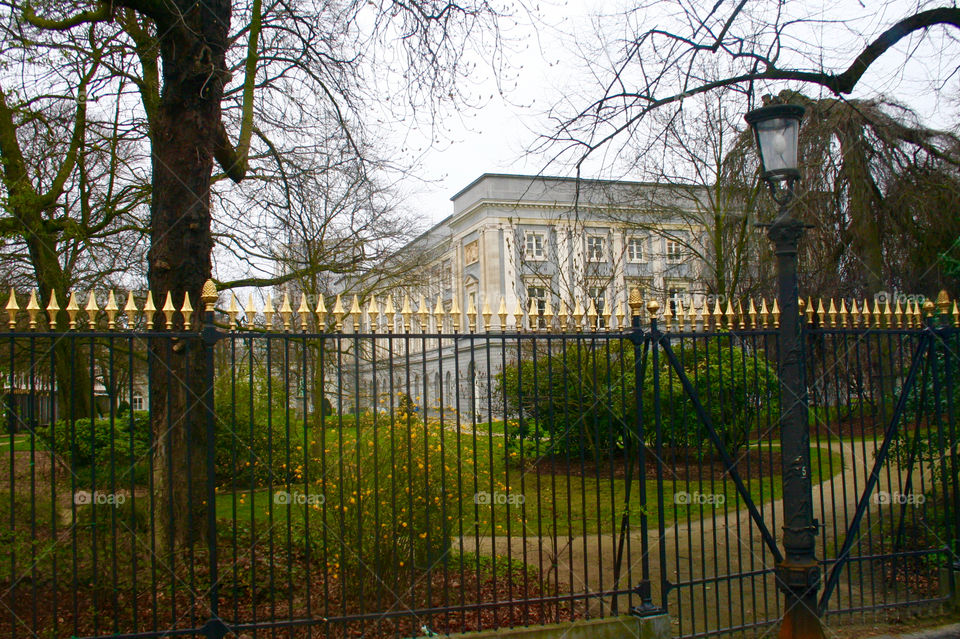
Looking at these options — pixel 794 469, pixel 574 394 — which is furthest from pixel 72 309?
pixel 574 394

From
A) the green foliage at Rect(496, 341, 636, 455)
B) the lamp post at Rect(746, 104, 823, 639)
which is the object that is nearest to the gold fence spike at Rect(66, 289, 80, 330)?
the lamp post at Rect(746, 104, 823, 639)

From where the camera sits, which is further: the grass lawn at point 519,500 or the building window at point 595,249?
the building window at point 595,249

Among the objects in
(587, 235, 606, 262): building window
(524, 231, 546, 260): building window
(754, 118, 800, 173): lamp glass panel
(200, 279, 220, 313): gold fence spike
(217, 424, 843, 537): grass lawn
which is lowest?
(217, 424, 843, 537): grass lawn

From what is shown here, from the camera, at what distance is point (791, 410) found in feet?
17.1

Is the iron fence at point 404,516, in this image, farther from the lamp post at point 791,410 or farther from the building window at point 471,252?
the building window at point 471,252

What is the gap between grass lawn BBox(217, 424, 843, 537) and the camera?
5449 millimetres

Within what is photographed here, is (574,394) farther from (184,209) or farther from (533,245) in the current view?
(184,209)

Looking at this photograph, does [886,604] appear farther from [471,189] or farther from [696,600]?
[471,189]

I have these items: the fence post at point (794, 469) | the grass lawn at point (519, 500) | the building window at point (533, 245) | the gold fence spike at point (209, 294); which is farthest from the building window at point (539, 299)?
the gold fence spike at point (209, 294)

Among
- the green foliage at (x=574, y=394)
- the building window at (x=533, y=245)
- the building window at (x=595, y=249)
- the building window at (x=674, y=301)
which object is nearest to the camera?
the building window at (x=674, y=301)

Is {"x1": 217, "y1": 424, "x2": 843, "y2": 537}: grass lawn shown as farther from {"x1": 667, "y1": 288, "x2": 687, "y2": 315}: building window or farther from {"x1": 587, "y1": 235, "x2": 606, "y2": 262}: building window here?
{"x1": 587, "y1": 235, "x2": 606, "y2": 262}: building window

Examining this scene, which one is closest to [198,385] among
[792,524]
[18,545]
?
[18,545]

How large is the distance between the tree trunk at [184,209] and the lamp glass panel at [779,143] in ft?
15.5

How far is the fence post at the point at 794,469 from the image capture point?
514 cm
